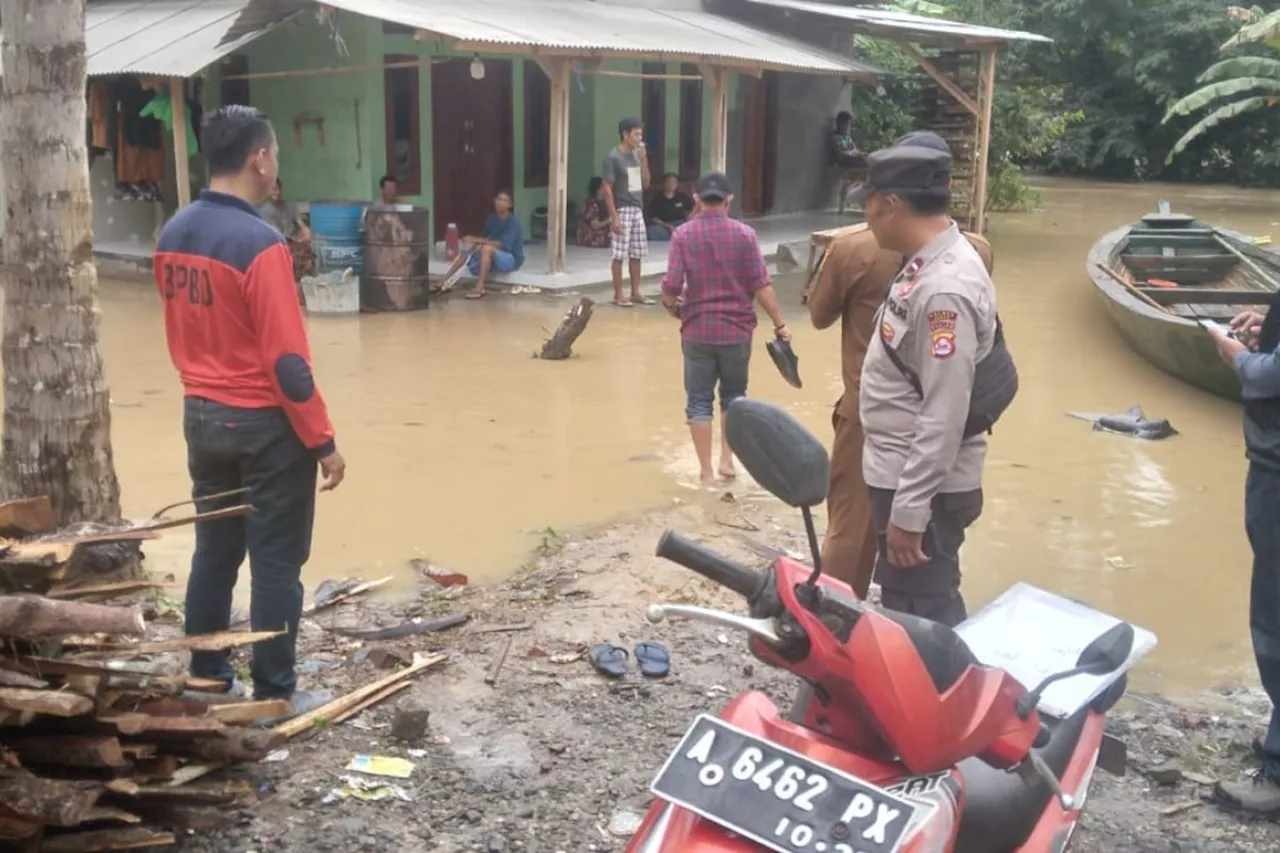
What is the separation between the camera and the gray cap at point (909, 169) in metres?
3.05

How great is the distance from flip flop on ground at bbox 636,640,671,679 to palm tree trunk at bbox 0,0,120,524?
2.08 metres

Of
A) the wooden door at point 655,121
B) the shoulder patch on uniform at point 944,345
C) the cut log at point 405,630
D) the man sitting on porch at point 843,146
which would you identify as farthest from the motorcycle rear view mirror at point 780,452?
the man sitting on porch at point 843,146

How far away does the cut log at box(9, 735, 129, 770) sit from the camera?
283 cm

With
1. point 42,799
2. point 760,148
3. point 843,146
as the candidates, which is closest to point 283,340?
point 42,799

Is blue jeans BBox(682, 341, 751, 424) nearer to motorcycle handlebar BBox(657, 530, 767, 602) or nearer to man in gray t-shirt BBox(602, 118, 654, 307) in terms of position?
motorcycle handlebar BBox(657, 530, 767, 602)

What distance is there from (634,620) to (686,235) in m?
2.16

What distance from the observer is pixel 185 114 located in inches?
508

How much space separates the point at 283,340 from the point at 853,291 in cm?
187

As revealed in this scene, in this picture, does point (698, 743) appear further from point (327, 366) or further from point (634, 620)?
point (327, 366)

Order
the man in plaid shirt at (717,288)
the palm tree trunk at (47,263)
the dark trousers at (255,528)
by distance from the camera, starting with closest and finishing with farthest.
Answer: the dark trousers at (255,528) < the palm tree trunk at (47,263) < the man in plaid shirt at (717,288)

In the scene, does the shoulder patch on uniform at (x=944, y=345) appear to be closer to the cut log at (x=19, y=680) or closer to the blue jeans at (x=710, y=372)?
the cut log at (x=19, y=680)

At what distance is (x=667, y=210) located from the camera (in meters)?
16.3

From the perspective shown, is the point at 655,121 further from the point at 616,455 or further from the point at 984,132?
the point at 616,455

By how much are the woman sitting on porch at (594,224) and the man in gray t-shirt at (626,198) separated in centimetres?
313
